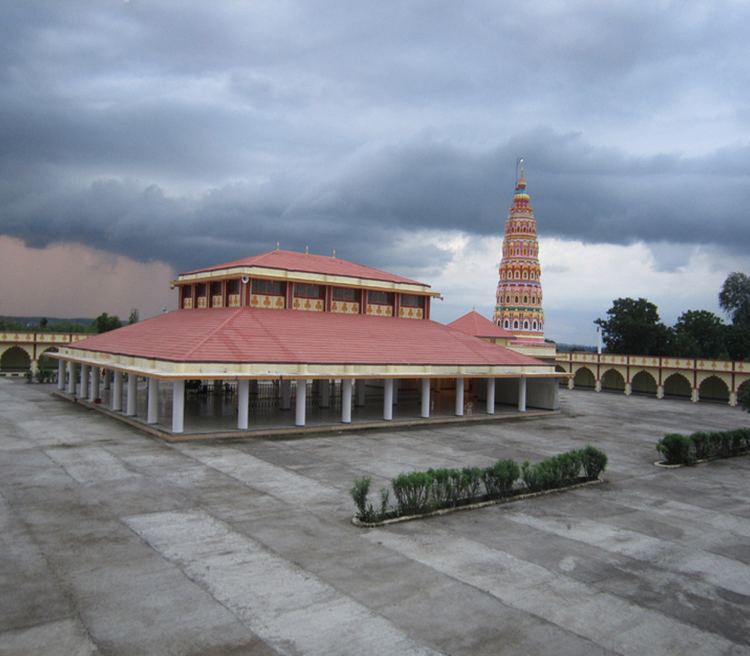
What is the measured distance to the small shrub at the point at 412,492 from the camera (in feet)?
47.6

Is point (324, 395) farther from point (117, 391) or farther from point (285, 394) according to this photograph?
point (117, 391)

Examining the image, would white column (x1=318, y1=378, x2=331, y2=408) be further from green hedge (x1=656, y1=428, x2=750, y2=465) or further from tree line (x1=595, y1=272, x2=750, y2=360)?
tree line (x1=595, y1=272, x2=750, y2=360)

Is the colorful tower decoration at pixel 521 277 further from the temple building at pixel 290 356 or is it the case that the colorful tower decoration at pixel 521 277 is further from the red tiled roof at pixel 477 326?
the temple building at pixel 290 356

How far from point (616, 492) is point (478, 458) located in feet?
18.0

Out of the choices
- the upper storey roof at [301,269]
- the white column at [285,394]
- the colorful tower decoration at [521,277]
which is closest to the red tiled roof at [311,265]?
the upper storey roof at [301,269]

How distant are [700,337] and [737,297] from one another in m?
12.9

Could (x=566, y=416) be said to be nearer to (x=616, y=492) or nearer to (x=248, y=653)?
(x=616, y=492)

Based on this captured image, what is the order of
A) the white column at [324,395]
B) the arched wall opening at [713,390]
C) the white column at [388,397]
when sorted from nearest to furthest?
the white column at [388,397]
the white column at [324,395]
the arched wall opening at [713,390]

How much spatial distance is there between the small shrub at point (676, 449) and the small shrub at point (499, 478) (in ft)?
29.0

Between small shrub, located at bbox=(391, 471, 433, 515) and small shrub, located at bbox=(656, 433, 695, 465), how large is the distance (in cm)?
1171

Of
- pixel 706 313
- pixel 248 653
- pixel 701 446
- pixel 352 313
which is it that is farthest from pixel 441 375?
pixel 706 313

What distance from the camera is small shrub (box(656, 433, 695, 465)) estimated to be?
22219 mm

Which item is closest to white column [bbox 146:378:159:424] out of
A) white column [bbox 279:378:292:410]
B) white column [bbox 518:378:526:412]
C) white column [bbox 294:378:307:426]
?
white column [bbox 294:378:307:426]

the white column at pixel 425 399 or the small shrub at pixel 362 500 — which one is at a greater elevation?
the white column at pixel 425 399
